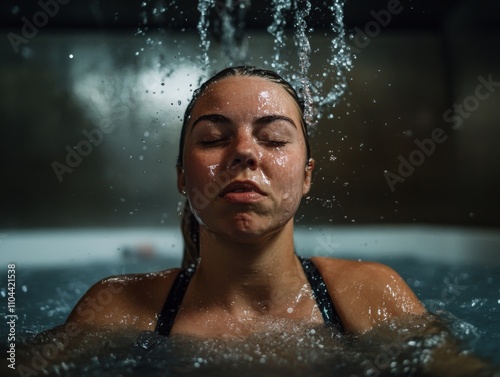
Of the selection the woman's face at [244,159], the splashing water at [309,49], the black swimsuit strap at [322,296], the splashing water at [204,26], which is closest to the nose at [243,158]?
the woman's face at [244,159]

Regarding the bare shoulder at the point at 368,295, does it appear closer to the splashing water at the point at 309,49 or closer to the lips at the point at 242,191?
the lips at the point at 242,191

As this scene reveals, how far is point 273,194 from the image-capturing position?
1392mm

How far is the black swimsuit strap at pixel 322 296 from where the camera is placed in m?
1.49

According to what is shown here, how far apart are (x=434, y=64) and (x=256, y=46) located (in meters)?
1.95

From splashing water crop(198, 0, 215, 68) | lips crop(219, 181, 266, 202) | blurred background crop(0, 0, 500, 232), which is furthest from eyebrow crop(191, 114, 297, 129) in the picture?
blurred background crop(0, 0, 500, 232)

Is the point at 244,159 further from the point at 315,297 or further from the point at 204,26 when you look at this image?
the point at 204,26

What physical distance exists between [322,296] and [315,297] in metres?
0.02

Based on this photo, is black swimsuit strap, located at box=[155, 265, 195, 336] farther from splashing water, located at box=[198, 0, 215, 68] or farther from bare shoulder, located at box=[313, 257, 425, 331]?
splashing water, located at box=[198, 0, 215, 68]

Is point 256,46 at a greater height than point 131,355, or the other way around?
point 256,46

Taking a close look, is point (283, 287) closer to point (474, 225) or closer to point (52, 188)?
point (474, 225)

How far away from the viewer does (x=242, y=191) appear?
4.50 ft

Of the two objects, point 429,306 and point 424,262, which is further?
point 424,262

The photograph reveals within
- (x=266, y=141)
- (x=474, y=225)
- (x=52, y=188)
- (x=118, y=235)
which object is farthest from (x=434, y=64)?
(x=266, y=141)

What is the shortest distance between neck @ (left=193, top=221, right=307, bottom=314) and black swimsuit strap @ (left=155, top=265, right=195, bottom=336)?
72mm
